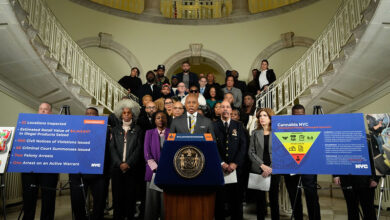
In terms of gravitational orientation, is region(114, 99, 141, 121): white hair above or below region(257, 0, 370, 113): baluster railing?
below

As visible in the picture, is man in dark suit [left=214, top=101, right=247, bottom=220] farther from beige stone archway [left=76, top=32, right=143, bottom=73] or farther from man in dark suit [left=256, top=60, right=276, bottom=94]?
beige stone archway [left=76, top=32, right=143, bottom=73]

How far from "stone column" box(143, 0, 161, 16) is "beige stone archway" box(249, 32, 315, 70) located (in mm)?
3808

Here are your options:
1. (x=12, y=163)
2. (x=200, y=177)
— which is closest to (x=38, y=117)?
(x=12, y=163)

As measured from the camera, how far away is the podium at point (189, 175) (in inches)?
105

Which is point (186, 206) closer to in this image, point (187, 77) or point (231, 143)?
point (231, 143)

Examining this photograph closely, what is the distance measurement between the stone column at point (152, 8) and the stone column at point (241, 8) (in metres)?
2.63

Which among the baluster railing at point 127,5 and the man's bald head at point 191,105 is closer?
the man's bald head at point 191,105

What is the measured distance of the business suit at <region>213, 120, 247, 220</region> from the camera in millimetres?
3738

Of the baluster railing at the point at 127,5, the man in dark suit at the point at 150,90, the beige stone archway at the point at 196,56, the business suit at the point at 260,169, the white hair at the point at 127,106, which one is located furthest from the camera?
the baluster railing at the point at 127,5

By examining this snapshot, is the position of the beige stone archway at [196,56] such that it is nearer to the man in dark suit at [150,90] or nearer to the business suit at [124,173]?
the man in dark suit at [150,90]

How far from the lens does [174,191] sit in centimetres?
278

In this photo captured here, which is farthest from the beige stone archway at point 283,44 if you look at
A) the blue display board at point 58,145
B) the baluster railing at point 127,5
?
the blue display board at point 58,145

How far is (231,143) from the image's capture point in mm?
3920

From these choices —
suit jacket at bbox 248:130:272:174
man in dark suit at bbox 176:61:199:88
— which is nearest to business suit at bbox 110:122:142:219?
suit jacket at bbox 248:130:272:174
